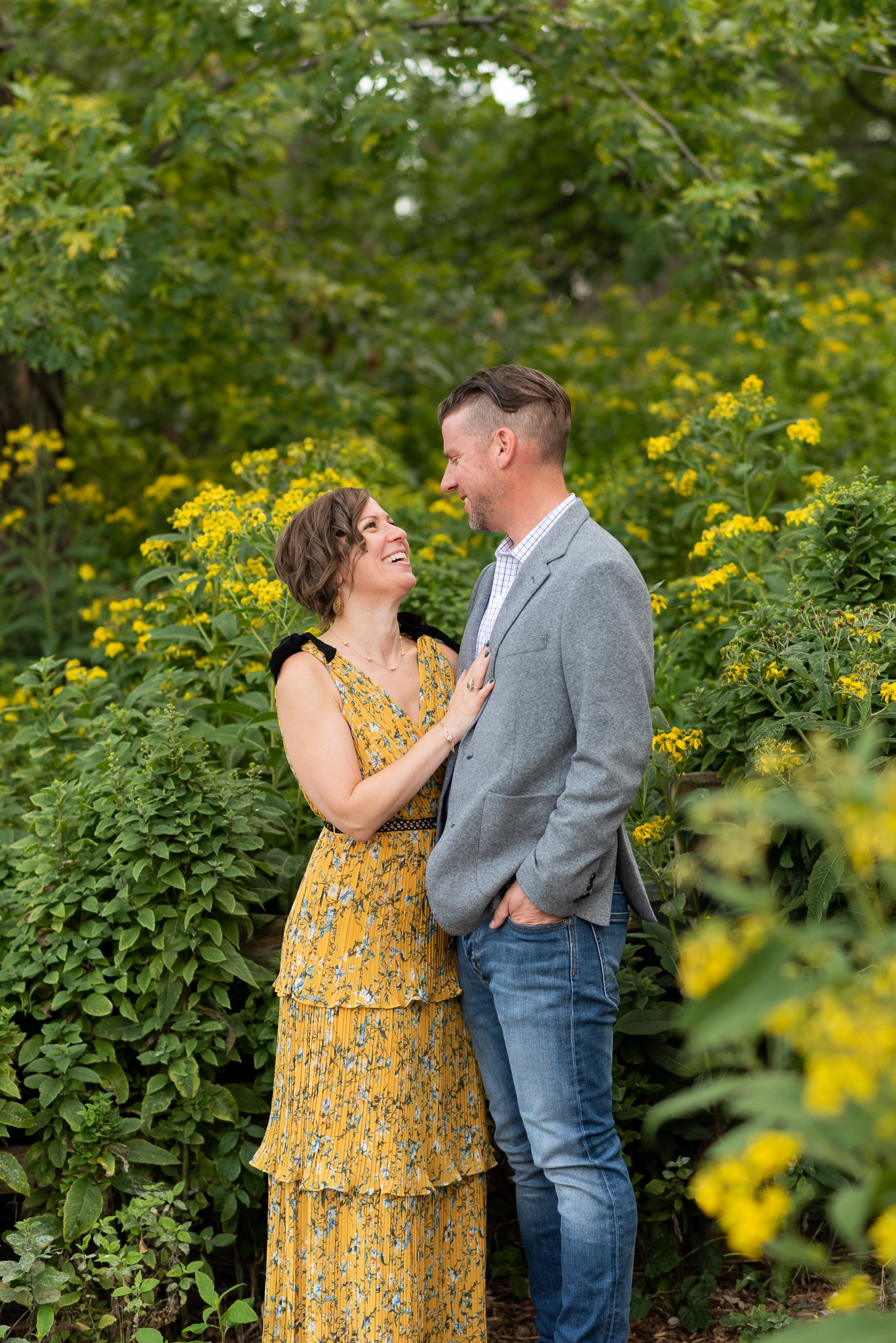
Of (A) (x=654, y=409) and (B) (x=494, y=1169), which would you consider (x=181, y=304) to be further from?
(B) (x=494, y=1169)

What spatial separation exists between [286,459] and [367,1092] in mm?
3146

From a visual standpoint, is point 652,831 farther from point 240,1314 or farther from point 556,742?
point 240,1314

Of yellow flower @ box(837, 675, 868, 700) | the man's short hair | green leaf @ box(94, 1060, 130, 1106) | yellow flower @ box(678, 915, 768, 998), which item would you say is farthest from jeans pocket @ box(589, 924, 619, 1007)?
yellow flower @ box(678, 915, 768, 998)

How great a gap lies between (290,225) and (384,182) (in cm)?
85

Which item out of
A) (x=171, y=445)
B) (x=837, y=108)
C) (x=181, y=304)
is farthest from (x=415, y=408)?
(x=837, y=108)

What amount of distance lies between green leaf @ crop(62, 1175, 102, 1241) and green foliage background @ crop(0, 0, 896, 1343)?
1 cm

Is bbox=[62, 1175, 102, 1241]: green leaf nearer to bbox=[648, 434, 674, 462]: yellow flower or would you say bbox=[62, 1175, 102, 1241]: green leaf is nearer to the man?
the man

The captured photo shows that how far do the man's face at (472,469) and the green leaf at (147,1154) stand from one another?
1445 millimetres

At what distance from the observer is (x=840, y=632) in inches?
102

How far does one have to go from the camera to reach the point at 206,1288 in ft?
8.02

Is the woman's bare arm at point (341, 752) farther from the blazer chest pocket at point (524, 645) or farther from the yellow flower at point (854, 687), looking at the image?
the yellow flower at point (854, 687)

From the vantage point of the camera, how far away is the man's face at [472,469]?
90.0 inches

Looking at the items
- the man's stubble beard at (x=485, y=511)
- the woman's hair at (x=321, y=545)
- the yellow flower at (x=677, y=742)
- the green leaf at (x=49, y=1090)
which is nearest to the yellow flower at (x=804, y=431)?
the yellow flower at (x=677, y=742)

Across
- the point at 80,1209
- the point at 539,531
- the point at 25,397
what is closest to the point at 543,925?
the point at 539,531
